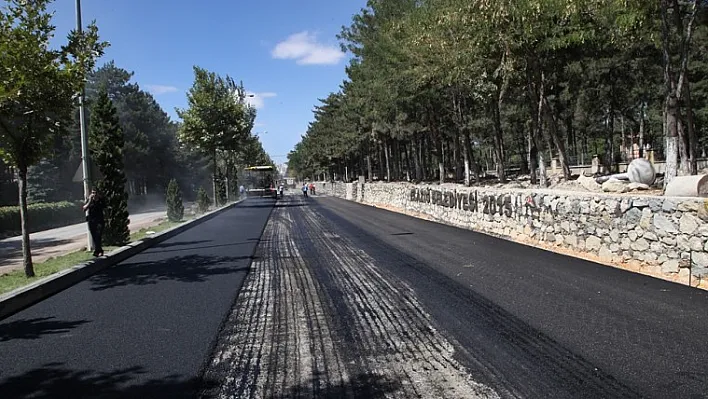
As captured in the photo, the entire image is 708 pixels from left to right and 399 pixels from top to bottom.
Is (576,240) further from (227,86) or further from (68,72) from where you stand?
(227,86)

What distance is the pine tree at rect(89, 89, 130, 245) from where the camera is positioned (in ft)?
44.3

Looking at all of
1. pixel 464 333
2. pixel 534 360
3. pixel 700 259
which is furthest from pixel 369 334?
pixel 700 259

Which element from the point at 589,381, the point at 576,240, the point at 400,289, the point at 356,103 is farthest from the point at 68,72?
the point at 356,103

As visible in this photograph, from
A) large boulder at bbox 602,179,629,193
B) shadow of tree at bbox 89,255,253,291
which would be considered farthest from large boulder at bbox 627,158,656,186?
shadow of tree at bbox 89,255,253,291

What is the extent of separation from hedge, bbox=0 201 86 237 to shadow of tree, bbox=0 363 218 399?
20.9 meters

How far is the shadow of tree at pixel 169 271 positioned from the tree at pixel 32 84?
4.85 feet

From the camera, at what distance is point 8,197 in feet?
140

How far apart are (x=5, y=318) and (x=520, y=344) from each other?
6275 millimetres

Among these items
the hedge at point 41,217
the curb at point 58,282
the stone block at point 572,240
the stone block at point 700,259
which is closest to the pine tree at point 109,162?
the curb at point 58,282

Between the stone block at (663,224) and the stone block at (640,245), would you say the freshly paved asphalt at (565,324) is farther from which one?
the stone block at (663,224)

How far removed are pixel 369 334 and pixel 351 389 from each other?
147cm

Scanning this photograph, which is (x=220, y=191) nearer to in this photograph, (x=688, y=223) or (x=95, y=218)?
(x=95, y=218)

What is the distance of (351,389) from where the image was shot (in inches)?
165

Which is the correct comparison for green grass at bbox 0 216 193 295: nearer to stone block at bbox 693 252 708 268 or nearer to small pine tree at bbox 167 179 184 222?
stone block at bbox 693 252 708 268
